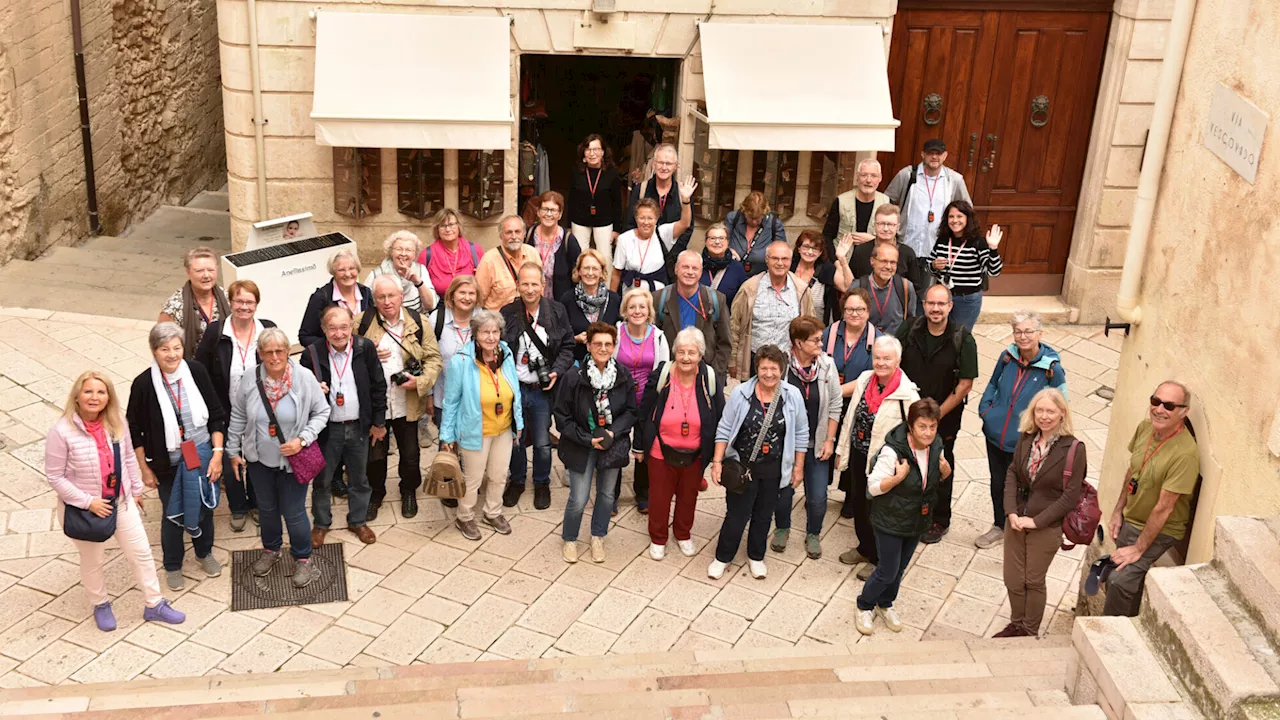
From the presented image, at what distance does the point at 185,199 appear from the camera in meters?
17.3

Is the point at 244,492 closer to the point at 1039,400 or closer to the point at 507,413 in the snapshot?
the point at 507,413

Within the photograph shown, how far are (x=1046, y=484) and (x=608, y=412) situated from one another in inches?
99.9

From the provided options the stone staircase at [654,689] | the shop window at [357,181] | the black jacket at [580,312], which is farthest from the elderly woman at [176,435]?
the shop window at [357,181]

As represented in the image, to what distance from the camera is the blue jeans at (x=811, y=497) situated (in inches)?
328

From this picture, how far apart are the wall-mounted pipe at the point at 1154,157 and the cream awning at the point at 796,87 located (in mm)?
4121

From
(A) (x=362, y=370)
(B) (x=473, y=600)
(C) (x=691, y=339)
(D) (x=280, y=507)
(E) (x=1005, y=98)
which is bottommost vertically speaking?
(B) (x=473, y=600)

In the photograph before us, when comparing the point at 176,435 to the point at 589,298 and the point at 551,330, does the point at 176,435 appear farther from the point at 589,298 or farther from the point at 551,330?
the point at 589,298

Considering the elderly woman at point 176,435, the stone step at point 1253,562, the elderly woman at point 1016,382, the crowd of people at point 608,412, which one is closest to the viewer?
the stone step at point 1253,562

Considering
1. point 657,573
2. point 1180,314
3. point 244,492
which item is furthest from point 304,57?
point 1180,314

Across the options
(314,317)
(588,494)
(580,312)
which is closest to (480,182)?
(580,312)

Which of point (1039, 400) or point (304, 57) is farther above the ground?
point (304, 57)

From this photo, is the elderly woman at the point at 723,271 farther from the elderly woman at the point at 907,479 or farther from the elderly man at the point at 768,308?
the elderly woman at the point at 907,479

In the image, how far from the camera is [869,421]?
796 cm

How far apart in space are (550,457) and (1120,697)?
14.3 ft
